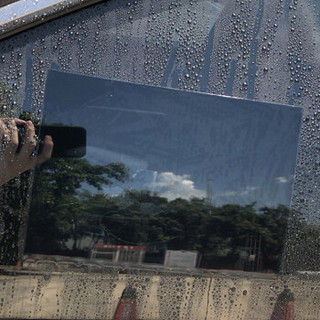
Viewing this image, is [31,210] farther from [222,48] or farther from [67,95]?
[222,48]

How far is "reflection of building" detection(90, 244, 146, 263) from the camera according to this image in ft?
6.15

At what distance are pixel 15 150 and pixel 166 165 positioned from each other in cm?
56

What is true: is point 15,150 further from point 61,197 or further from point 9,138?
point 61,197

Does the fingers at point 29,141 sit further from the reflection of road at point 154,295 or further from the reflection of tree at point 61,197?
the reflection of road at point 154,295

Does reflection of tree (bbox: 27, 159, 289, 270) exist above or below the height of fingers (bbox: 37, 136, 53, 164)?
below

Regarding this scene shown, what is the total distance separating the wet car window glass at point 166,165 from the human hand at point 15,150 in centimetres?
3

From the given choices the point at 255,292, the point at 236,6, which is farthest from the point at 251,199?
the point at 236,6

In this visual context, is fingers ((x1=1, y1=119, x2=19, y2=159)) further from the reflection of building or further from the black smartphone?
the reflection of building

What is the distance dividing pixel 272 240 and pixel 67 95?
3.28ft

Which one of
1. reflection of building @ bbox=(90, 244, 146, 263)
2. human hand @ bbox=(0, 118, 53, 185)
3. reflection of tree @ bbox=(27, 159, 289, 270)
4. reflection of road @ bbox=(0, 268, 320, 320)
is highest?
human hand @ bbox=(0, 118, 53, 185)

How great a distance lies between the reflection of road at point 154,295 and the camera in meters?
1.87

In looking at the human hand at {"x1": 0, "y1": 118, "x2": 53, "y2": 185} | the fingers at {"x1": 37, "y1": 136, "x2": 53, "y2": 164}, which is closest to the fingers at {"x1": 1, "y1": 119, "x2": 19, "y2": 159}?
the human hand at {"x1": 0, "y1": 118, "x2": 53, "y2": 185}

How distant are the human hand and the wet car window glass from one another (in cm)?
3

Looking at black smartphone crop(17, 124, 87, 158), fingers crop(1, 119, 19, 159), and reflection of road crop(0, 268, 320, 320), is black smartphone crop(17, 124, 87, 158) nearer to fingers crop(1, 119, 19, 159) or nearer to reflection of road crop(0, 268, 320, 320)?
fingers crop(1, 119, 19, 159)
